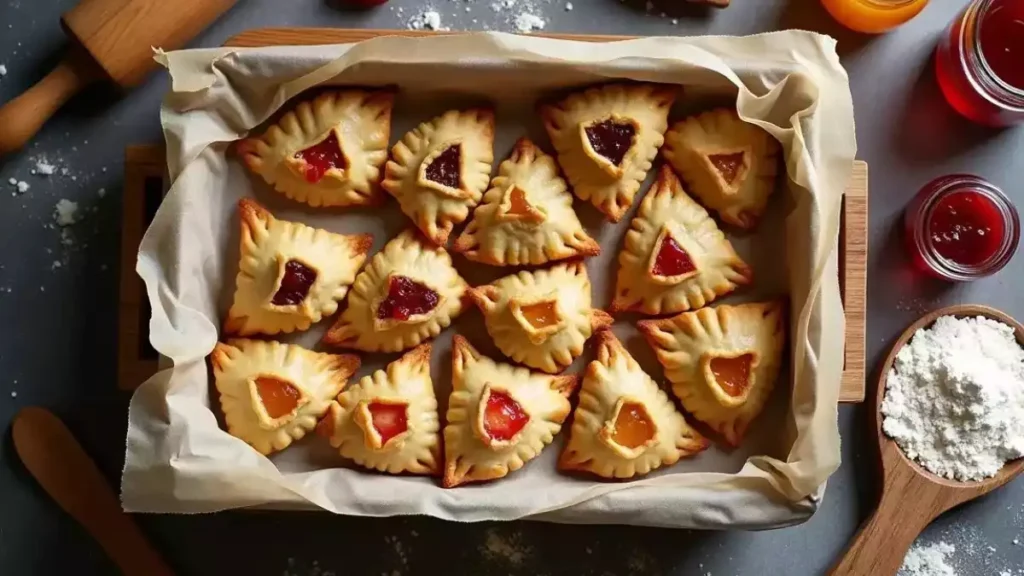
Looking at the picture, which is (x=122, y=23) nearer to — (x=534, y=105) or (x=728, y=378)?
(x=534, y=105)

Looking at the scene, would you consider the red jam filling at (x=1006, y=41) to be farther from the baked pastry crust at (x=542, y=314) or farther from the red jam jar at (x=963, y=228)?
the baked pastry crust at (x=542, y=314)

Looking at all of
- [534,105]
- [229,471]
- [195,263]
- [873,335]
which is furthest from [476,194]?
[873,335]

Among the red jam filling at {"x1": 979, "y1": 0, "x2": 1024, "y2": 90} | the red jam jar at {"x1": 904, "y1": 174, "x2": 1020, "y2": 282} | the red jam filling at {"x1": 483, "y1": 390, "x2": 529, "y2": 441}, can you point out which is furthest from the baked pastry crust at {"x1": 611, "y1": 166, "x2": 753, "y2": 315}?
the red jam filling at {"x1": 979, "y1": 0, "x2": 1024, "y2": 90}

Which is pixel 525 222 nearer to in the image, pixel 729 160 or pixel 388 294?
pixel 388 294

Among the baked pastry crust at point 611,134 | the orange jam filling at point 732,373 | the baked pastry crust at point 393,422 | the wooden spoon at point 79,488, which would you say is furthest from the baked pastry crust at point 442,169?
the wooden spoon at point 79,488

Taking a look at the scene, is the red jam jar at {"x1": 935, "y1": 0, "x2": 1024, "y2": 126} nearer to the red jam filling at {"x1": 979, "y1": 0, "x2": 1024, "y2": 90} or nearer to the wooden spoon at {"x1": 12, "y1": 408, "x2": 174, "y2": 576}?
the red jam filling at {"x1": 979, "y1": 0, "x2": 1024, "y2": 90}
